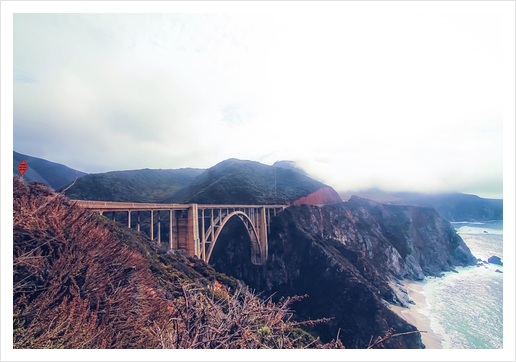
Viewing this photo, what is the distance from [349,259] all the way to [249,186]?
24.5m

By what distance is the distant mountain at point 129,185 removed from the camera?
135ft

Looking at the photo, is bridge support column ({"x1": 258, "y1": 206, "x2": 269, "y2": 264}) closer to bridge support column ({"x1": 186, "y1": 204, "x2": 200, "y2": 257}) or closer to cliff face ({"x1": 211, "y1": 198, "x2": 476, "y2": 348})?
cliff face ({"x1": 211, "y1": 198, "x2": 476, "y2": 348})

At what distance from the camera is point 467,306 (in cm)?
2450

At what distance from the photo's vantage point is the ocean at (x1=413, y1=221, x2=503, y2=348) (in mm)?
19350

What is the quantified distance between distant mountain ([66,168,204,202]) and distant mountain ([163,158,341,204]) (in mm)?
3849

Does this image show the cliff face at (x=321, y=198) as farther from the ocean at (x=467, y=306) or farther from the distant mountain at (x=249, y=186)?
the ocean at (x=467, y=306)

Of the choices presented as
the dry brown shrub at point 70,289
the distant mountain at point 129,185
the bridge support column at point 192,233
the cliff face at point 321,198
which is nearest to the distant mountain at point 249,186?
the cliff face at point 321,198

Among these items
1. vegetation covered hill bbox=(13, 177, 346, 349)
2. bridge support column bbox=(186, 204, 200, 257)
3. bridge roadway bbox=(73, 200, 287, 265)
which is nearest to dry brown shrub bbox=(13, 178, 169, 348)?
vegetation covered hill bbox=(13, 177, 346, 349)

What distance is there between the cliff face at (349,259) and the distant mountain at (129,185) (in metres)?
23.3

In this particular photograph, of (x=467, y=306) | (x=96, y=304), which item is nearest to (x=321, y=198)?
(x=467, y=306)

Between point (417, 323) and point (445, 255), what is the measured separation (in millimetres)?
30722

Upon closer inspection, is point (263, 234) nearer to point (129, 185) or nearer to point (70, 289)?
point (70, 289)

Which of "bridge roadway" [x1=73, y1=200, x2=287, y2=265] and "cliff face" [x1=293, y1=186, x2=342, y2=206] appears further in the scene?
"cliff face" [x1=293, y1=186, x2=342, y2=206]

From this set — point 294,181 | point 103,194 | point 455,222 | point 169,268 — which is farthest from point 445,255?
point 103,194
